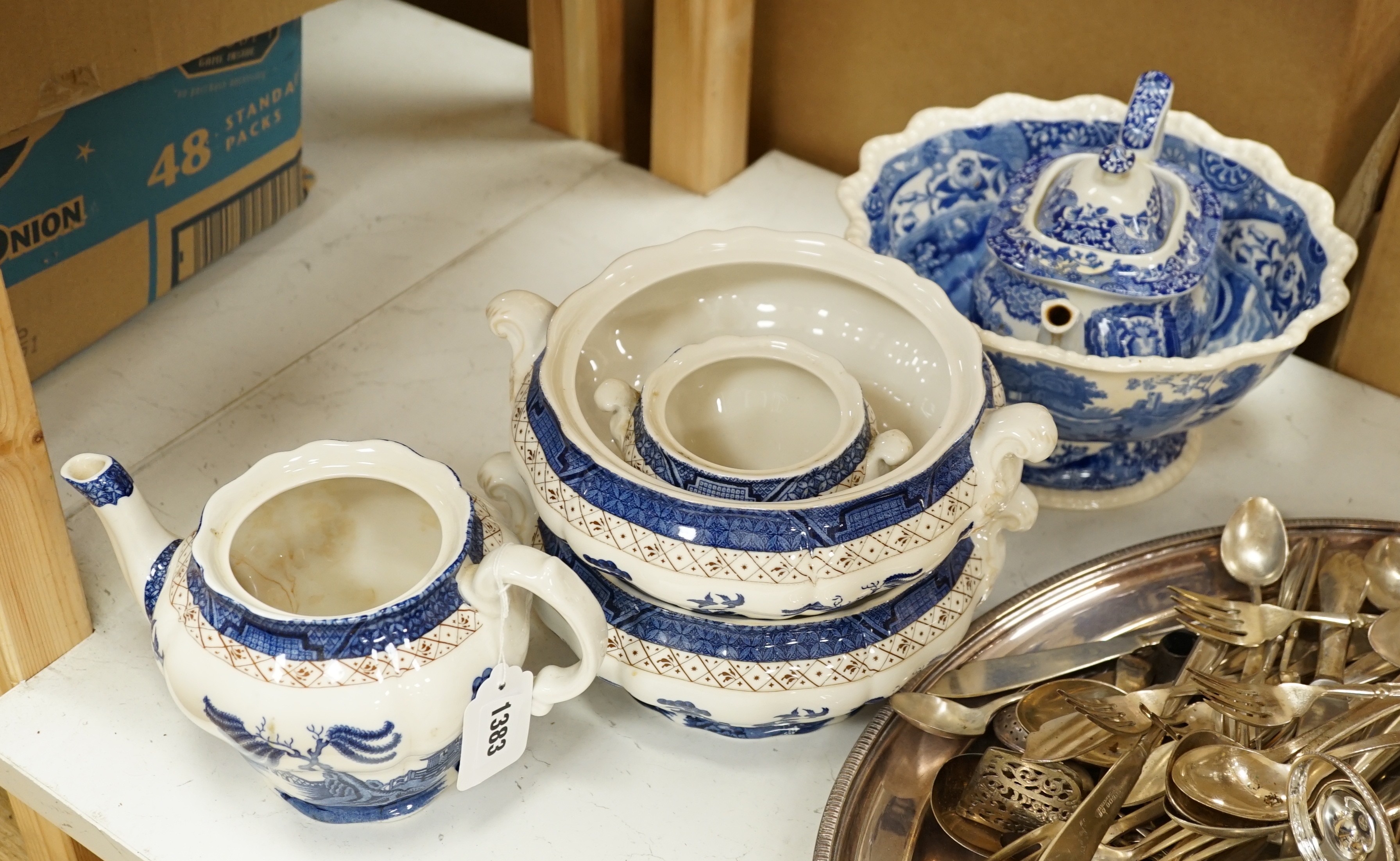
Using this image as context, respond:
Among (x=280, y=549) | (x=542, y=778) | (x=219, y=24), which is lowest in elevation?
(x=542, y=778)

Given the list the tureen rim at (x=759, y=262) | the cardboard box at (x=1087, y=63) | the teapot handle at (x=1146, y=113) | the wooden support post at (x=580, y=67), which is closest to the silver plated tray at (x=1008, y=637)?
the tureen rim at (x=759, y=262)

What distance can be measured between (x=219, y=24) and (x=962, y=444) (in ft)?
1.67

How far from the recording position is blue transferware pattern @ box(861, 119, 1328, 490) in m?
0.71

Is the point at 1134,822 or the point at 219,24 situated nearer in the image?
the point at 1134,822

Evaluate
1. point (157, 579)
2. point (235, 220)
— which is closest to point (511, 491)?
point (157, 579)

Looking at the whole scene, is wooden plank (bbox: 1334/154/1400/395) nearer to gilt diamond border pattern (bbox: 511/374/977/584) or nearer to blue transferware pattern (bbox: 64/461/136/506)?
gilt diamond border pattern (bbox: 511/374/977/584)

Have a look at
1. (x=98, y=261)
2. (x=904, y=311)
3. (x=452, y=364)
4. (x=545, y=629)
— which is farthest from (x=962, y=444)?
(x=98, y=261)

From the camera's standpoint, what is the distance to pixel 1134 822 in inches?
23.0

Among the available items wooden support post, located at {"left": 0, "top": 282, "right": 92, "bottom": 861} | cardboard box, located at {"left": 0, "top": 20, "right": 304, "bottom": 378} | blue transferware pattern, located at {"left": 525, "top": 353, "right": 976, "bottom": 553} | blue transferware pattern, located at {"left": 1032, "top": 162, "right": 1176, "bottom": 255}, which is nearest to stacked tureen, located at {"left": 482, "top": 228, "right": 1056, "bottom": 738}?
blue transferware pattern, located at {"left": 525, "top": 353, "right": 976, "bottom": 553}

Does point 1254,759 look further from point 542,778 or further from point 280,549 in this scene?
point 280,549

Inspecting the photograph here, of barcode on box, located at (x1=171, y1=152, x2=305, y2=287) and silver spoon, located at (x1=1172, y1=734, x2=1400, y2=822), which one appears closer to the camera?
silver spoon, located at (x1=1172, y1=734, x2=1400, y2=822)

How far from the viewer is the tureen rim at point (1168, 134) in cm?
68

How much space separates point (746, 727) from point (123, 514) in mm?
298

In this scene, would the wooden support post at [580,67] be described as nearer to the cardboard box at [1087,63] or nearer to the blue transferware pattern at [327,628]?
the cardboard box at [1087,63]
